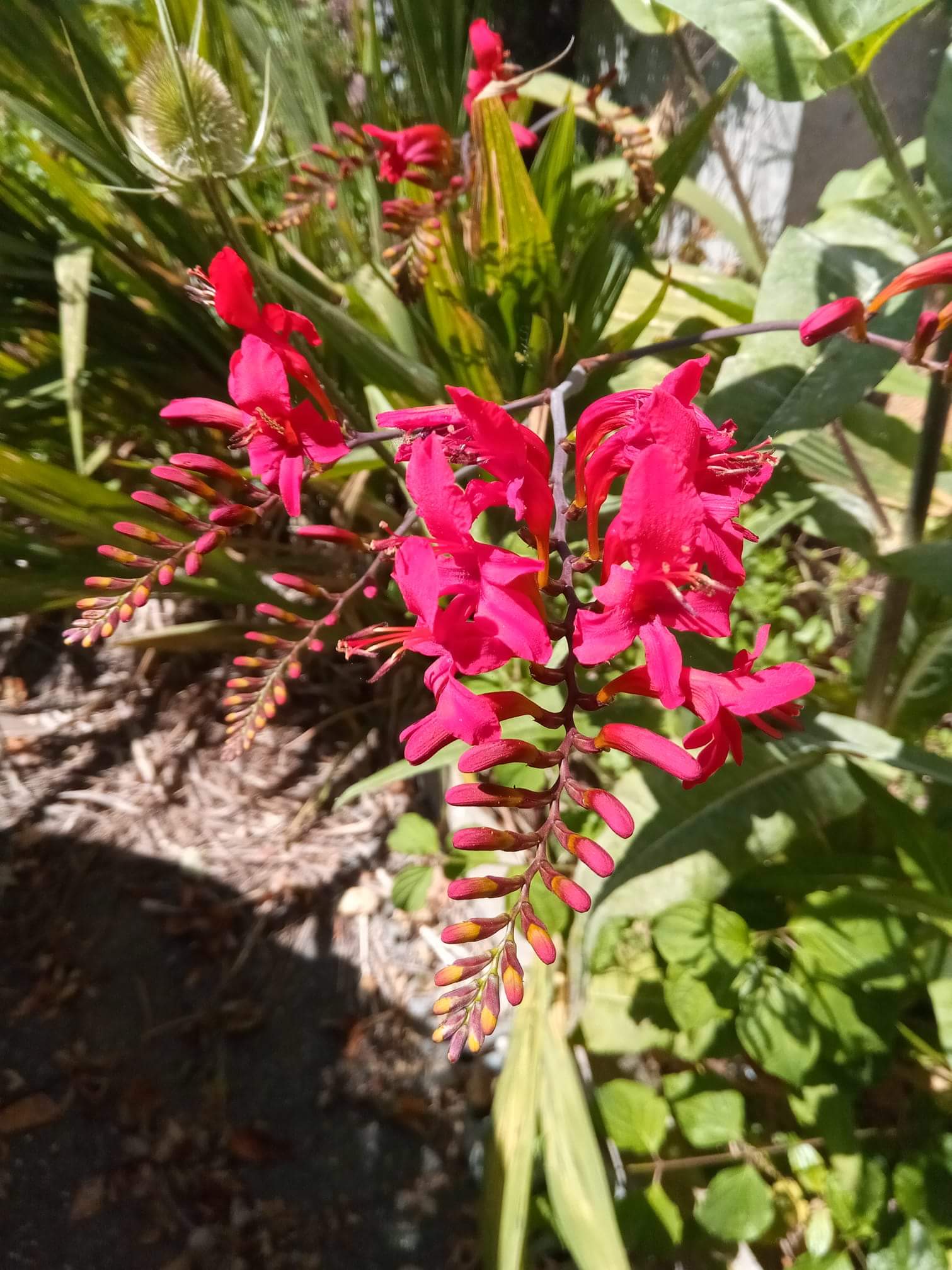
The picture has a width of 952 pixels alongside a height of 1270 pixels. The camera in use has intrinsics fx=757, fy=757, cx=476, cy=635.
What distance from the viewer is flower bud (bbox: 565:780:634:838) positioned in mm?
366

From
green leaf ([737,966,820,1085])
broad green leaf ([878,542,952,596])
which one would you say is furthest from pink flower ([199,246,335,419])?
green leaf ([737,966,820,1085])

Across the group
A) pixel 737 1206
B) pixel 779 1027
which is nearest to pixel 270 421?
pixel 779 1027

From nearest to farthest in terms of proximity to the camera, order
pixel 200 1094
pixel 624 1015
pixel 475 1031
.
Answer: pixel 475 1031
pixel 624 1015
pixel 200 1094

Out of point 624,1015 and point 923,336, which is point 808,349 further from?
point 624,1015

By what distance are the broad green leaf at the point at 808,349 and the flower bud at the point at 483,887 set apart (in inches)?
15.4

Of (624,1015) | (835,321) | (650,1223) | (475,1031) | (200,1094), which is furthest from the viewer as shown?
(200,1094)

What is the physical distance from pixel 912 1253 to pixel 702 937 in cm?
28

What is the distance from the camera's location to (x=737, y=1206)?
0.62m

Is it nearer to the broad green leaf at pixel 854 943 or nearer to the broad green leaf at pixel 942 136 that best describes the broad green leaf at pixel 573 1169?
the broad green leaf at pixel 854 943

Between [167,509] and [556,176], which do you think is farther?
[556,176]

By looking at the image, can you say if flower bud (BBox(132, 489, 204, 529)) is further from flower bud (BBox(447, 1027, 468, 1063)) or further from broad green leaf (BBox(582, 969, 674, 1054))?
broad green leaf (BBox(582, 969, 674, 1054))

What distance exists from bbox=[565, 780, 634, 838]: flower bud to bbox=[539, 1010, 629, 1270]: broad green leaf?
16.6 inches

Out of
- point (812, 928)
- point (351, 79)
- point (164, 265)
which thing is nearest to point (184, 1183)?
point (812, 928)

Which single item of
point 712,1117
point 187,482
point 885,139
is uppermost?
point 885,139
